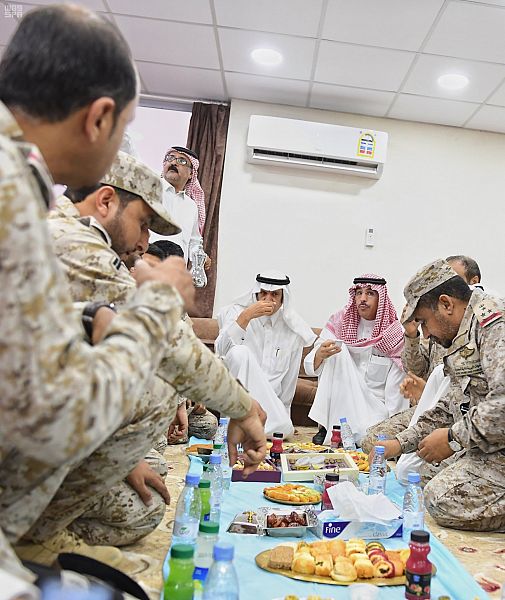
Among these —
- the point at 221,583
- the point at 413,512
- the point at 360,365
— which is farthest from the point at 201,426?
the point at 221,583

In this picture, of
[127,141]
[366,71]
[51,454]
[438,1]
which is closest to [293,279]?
[366,71]

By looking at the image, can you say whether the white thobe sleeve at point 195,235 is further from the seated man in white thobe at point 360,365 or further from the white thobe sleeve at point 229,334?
the seated man in white thobe at point 360,365

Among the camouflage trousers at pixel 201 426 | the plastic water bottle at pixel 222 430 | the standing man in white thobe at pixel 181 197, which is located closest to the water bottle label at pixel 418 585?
the plastic water bottle at pixel 222 430

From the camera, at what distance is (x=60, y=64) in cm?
88

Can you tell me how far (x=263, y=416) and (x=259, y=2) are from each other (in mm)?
3214

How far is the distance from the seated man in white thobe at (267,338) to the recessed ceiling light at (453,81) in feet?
6.54

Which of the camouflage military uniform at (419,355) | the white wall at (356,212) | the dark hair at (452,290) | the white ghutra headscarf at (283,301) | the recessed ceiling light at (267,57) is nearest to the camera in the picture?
the dark hair at (452,290)

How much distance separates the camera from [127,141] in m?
3.89

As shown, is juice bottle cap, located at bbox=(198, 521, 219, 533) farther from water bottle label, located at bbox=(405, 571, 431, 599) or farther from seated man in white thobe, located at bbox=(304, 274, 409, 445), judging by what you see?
seated man in white thobe, located at bbox=(304, 274, 409, 445)

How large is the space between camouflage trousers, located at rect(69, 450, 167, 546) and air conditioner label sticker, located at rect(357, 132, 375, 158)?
173 inches

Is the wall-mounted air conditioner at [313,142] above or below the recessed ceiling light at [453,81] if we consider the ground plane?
below

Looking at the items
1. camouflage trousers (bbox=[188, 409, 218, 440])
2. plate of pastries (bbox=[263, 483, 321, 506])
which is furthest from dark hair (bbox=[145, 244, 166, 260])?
plate of pastries (bbox=[263, 483, 321, 506])

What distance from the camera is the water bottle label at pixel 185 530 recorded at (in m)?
1.79

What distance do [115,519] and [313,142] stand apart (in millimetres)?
4411
